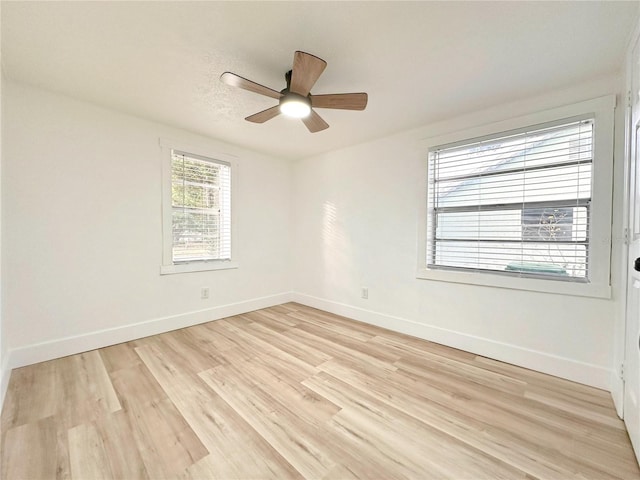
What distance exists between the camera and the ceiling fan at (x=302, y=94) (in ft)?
5.35

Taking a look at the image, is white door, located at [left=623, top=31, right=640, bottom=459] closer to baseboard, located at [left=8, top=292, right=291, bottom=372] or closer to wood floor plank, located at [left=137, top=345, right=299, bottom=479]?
wood floor plank, located at [left=137, top=345, right=299, bottom=479]

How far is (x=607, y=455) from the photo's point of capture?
4.64 feet

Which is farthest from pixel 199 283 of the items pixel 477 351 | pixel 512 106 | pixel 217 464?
pixel 512 106

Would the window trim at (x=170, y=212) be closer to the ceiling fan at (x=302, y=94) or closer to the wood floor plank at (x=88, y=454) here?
the ceiling fan at (x=302, y=94)

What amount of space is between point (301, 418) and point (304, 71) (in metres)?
2.17

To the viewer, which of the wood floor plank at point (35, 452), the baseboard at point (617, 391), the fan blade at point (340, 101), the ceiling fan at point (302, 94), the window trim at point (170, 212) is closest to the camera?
the wood floor plank at point (35, 452)

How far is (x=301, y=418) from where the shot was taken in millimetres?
1663

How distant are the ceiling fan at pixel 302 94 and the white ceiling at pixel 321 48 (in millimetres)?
211

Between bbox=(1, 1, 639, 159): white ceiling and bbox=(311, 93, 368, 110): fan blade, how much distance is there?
0.23m

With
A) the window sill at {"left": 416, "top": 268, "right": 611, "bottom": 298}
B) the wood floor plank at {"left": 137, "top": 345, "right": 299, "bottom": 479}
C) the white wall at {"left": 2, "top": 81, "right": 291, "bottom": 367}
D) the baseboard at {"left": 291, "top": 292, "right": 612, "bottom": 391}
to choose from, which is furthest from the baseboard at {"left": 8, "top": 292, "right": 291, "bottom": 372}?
the window sill at {"left": 416, "top": 268, "right": 611, "bottom": 298}

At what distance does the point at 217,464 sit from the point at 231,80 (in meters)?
2.20

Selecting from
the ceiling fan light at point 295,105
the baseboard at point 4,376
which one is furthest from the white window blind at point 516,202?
the baseboard at point 4,376

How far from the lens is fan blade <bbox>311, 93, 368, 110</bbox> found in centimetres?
188

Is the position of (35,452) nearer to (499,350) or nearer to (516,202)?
(499,350)
